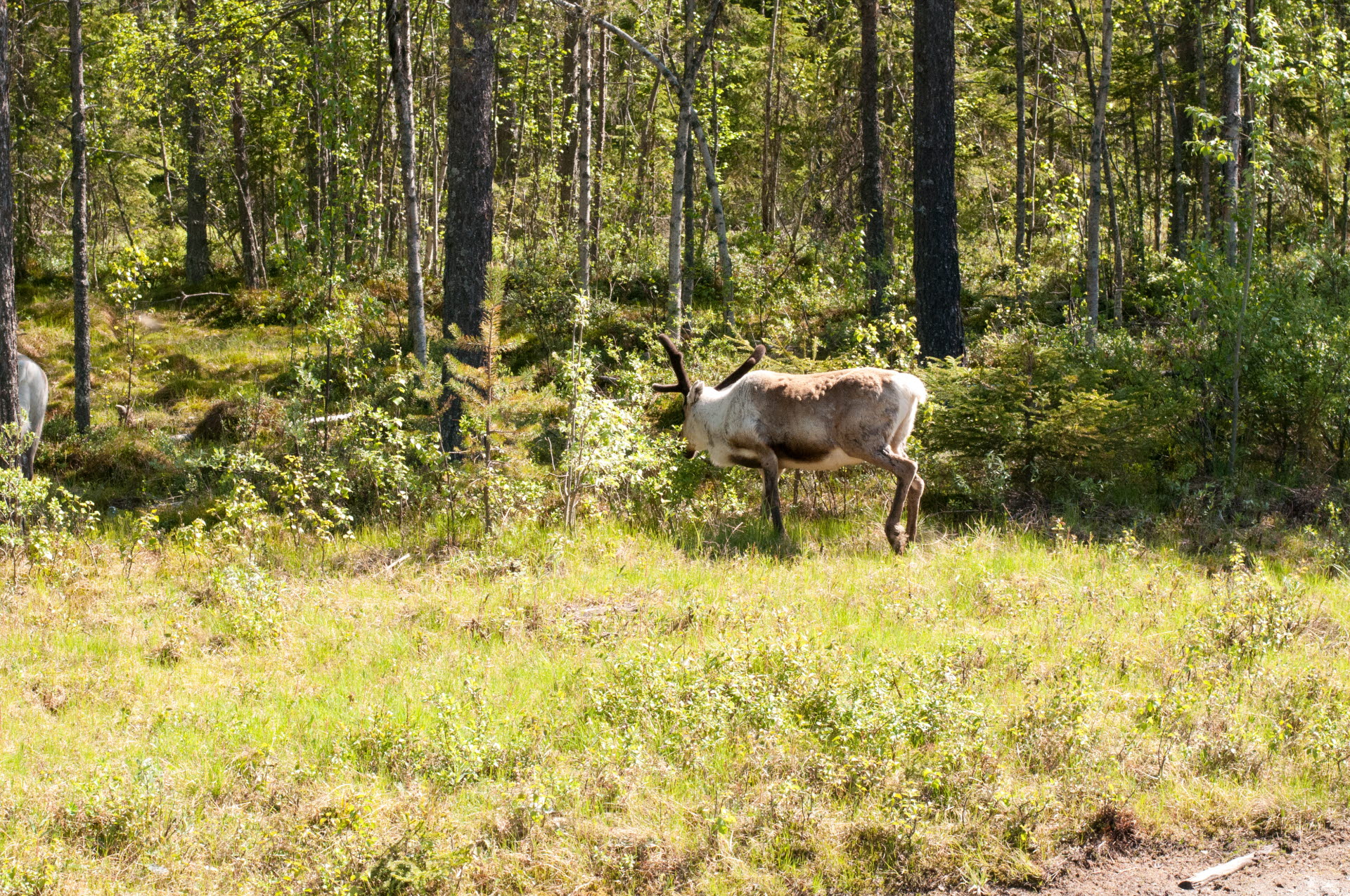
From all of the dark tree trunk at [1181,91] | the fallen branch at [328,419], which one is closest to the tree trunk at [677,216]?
the fallen branch at [328,419]

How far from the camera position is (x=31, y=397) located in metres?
13.4

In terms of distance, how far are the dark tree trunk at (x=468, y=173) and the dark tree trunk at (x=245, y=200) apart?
405 inches

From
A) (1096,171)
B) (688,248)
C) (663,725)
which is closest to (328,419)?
(663,725)

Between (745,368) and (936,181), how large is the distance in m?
4.56

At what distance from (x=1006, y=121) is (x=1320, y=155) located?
6800 millimetres

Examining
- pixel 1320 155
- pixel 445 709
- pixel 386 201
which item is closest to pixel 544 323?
pixel 386 201

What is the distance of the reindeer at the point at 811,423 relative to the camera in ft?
35.3

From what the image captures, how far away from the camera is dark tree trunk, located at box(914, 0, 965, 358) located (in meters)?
14.4

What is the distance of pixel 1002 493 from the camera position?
1200 cm

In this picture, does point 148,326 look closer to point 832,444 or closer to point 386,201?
point 386,201

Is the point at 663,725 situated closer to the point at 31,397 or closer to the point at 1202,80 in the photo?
the point at 31,397

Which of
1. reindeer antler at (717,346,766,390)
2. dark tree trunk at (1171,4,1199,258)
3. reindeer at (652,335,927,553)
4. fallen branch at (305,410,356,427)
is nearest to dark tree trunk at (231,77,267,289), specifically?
fallen branch at (305,410,356,427)

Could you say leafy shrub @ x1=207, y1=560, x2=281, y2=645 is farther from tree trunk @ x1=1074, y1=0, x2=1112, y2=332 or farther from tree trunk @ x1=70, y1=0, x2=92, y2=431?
tree trunk @ x1=1074, y1=0, x2=1112, y2=332

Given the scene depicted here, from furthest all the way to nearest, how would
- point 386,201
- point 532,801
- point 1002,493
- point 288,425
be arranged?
point 386,201
point 288,425
point 1002,493
point 532,801
